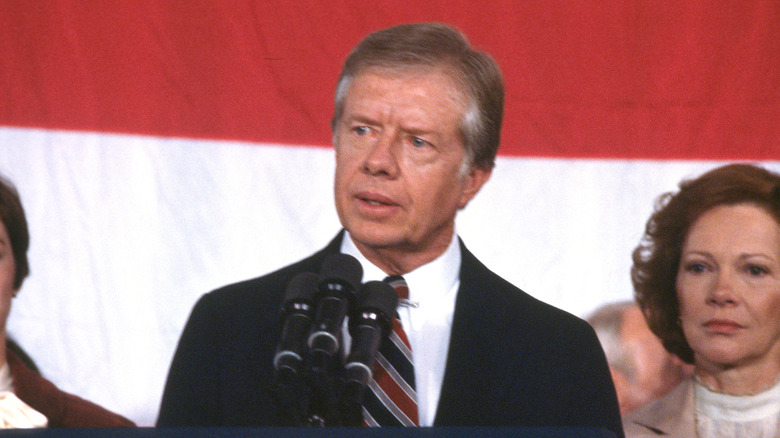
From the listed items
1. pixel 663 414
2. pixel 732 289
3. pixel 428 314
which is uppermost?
pixel 732 289

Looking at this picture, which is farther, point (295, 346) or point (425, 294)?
point (425, 294)

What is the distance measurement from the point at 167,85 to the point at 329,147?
394 millimetres

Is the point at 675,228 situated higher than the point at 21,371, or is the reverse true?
the point at 675,228

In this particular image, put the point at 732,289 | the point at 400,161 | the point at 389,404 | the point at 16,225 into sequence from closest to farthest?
the point at 389,404
the point at 400,161
the point at 732,289
the point at 16,225

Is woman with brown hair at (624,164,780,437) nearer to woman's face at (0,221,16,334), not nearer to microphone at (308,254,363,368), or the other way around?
microphone at (308,254,363,368)

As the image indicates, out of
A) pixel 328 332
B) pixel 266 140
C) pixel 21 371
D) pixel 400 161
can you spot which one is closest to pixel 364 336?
pixel 328 332

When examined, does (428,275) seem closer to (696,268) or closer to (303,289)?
(696,268)

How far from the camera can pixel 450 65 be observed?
6.56 ft

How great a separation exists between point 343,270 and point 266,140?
1024 mm

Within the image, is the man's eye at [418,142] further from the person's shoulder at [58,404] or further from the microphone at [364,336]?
the person's shoulder at [58,404]

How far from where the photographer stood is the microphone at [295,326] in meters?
1.14

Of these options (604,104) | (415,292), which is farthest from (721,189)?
(415,292)

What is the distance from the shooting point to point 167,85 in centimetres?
222

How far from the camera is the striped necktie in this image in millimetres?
1771
